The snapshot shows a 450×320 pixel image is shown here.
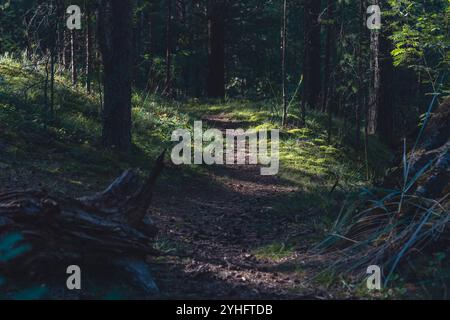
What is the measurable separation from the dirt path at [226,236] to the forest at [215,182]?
33mm

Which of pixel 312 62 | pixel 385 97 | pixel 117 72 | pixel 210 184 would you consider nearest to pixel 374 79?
pixel 385 97

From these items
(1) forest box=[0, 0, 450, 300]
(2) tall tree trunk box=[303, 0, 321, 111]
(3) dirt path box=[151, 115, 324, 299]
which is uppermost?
(2) tall tree trunk box=[303, 0, 321, 111]

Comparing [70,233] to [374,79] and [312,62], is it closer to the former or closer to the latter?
[374,79]

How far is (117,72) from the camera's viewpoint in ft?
41.0

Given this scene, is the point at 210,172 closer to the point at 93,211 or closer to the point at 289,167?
the point at 289,167

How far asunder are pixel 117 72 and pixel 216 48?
13000 millimetres

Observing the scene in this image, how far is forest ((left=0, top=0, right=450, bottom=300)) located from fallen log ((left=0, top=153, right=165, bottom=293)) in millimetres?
14

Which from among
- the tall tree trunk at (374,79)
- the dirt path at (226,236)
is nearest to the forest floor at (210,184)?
the dirt path at (226,236)

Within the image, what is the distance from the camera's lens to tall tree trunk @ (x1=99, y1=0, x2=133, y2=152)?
12.5m

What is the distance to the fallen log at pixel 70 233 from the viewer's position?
18.6ft

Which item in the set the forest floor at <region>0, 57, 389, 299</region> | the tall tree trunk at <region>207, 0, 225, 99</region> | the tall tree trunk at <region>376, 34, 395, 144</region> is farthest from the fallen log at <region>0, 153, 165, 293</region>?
the tall tree trunk at <region>207, 0, 225, 99</region>

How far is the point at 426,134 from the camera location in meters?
7.93

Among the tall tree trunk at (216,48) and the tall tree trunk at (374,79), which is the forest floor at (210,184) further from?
the tall tree trunk at (216,48)

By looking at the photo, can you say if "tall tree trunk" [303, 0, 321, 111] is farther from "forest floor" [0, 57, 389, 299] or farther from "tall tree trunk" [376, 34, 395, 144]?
"forest floor" [0, 57, 389, 299]
